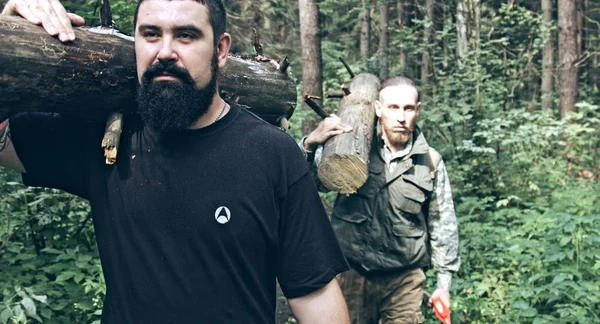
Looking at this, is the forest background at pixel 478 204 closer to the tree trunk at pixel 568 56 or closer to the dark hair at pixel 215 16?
the tree trunk at pixel 568 56

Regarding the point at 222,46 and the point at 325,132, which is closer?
the point at 222,46

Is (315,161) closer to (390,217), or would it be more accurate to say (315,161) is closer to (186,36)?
(390,217)

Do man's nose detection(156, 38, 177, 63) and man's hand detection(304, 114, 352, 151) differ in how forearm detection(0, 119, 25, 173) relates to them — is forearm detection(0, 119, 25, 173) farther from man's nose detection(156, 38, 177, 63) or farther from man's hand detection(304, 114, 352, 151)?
man's hand detection(304, 114, 352, 151)

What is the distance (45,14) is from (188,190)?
0.86 meters

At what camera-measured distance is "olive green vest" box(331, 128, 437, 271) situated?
564 cm

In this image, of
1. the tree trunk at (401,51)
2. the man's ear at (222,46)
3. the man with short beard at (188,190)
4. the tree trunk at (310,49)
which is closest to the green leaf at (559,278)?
the man with short beard at (188,190)

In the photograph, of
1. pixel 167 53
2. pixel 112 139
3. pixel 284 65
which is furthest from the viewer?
pixel 284 65

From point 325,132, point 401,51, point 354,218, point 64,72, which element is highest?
point 401,51

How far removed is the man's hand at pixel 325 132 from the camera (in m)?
5.48

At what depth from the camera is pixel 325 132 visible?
216 inches

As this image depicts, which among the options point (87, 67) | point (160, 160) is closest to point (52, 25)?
point (87, 67)

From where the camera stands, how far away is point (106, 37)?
9.55 ft

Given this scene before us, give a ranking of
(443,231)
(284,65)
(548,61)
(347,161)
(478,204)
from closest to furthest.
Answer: (284,65) → (347,161) → (443,231) → (478,204) → (548,61)

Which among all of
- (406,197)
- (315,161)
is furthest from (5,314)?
(406,197)
